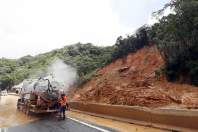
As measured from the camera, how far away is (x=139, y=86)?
2850 centimetres

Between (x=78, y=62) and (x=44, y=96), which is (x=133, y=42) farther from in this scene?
(x=44, y=96)

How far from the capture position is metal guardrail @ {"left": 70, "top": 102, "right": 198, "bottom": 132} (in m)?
11.7

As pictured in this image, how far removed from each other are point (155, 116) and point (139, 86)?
1448 cm

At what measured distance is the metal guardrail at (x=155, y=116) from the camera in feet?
38.4

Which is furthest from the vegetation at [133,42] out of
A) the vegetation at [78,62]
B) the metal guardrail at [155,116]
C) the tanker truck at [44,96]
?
the metal guardrail at [155,116]

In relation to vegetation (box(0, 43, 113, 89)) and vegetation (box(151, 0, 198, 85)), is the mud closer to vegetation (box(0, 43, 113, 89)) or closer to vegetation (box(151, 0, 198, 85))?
vegetation (box(151, 0, 198, 85))

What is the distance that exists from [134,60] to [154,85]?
1021 cm

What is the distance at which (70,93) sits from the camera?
4341cm

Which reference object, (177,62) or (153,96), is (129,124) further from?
(177,62)

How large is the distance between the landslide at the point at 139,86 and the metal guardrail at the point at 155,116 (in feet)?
10.4

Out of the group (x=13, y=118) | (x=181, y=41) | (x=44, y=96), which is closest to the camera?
(x=44, y=96)

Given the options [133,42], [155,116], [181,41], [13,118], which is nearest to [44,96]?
[13,118]

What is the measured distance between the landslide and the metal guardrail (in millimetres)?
3163

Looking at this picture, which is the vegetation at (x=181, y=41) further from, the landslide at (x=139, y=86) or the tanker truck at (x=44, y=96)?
the tanker truck at (x=44, y=96)
